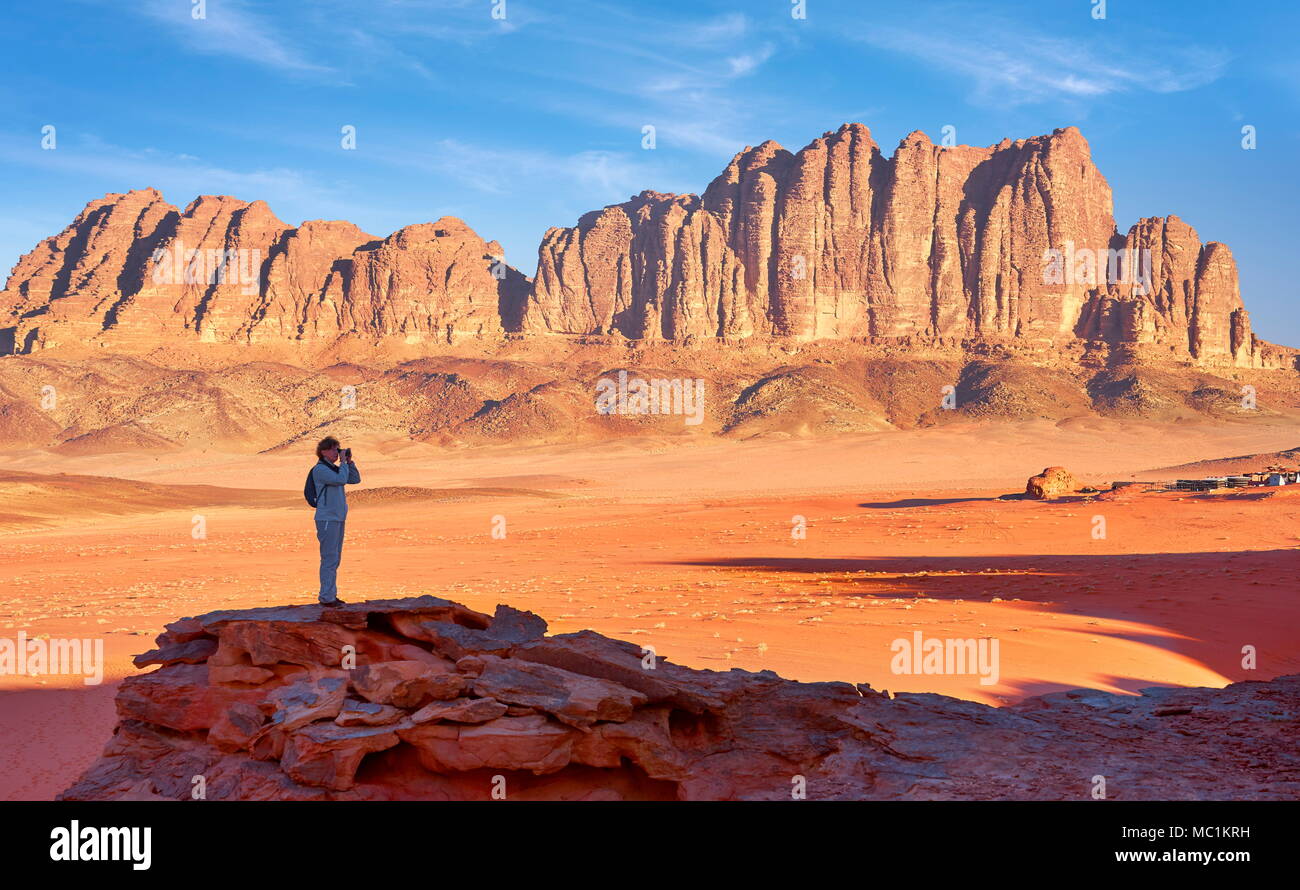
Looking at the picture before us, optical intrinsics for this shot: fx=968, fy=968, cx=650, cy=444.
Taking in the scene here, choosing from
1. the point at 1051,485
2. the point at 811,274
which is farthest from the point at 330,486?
the point at 811,274

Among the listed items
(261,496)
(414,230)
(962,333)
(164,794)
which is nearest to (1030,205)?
(962,333)

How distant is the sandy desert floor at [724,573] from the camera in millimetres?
11930

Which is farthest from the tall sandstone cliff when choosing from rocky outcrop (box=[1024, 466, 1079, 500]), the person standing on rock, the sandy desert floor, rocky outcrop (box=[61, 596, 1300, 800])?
rocky outcrop (box=[61, 596, 1300, 800])

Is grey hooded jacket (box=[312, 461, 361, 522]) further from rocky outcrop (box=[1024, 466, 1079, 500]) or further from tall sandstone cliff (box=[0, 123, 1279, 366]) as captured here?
tall sandstone cliff (box=[0, 123, 1279, 366])

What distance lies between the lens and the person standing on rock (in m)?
8.90

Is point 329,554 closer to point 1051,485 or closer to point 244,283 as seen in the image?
point 1051,485

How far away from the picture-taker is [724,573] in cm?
2305

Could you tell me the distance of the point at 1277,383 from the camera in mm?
120375

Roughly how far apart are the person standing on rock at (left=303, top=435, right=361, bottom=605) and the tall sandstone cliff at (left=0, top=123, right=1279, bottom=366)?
4801 inches

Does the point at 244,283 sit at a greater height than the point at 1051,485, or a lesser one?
greater

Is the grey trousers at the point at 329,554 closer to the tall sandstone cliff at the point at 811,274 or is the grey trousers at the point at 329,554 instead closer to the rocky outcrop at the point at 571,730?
the rocky outcrop at the point at 571,730

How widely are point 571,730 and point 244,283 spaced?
488 ft
